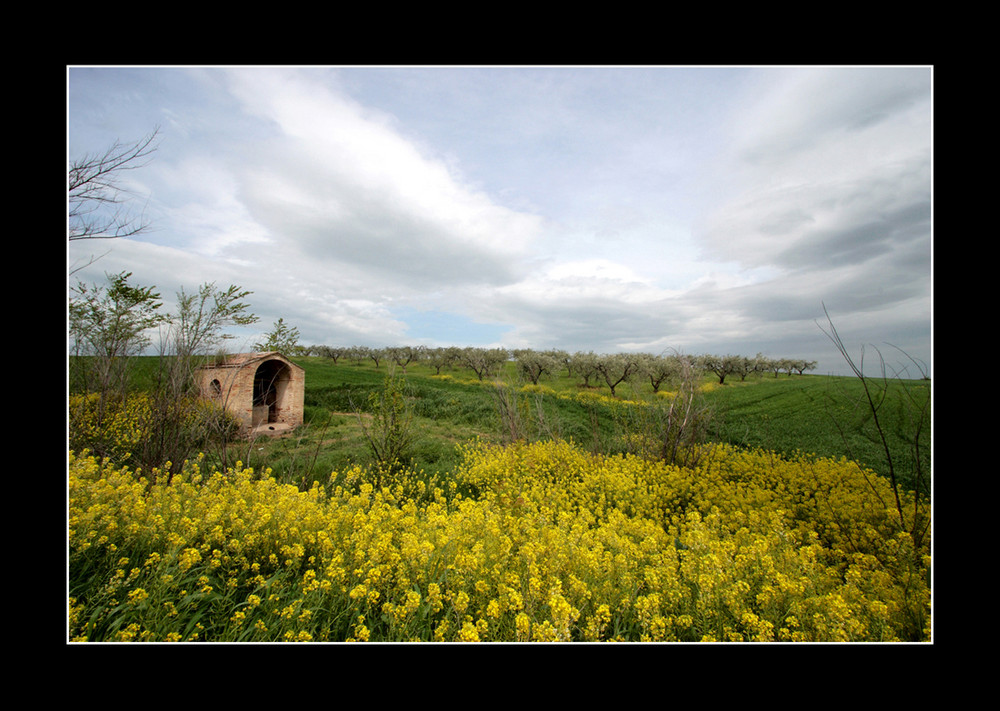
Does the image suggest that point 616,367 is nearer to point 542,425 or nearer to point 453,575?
point 542,425

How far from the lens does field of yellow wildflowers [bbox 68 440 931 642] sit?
5.86 ft

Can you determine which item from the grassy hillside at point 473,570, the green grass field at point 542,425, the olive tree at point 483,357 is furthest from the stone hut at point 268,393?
the olive tree at point 483,357

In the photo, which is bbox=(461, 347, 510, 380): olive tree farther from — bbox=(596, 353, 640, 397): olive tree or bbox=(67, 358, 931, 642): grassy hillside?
bbox=(67, 358, 931, 642): grassy hillside

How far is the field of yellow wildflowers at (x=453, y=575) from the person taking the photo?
1.79m

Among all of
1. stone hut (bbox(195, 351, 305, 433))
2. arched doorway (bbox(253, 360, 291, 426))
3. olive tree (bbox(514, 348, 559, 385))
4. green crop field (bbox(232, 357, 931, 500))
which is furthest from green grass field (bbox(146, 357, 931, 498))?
olive tree (bbox(514, 348, 559, 385))

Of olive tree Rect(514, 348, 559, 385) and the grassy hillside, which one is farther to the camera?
olive tree Rect(514, 348, 559, 385)

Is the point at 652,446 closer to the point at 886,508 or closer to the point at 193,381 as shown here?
the point at 886,508

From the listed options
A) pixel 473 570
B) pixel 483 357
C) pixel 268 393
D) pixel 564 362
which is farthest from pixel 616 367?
pixel 473 570

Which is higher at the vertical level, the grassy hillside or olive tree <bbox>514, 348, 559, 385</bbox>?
olive tree <bbox>514, 348, 559, 385</bbox>

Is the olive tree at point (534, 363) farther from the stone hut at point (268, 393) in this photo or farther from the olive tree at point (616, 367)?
the stone hut at point (268, 393)
